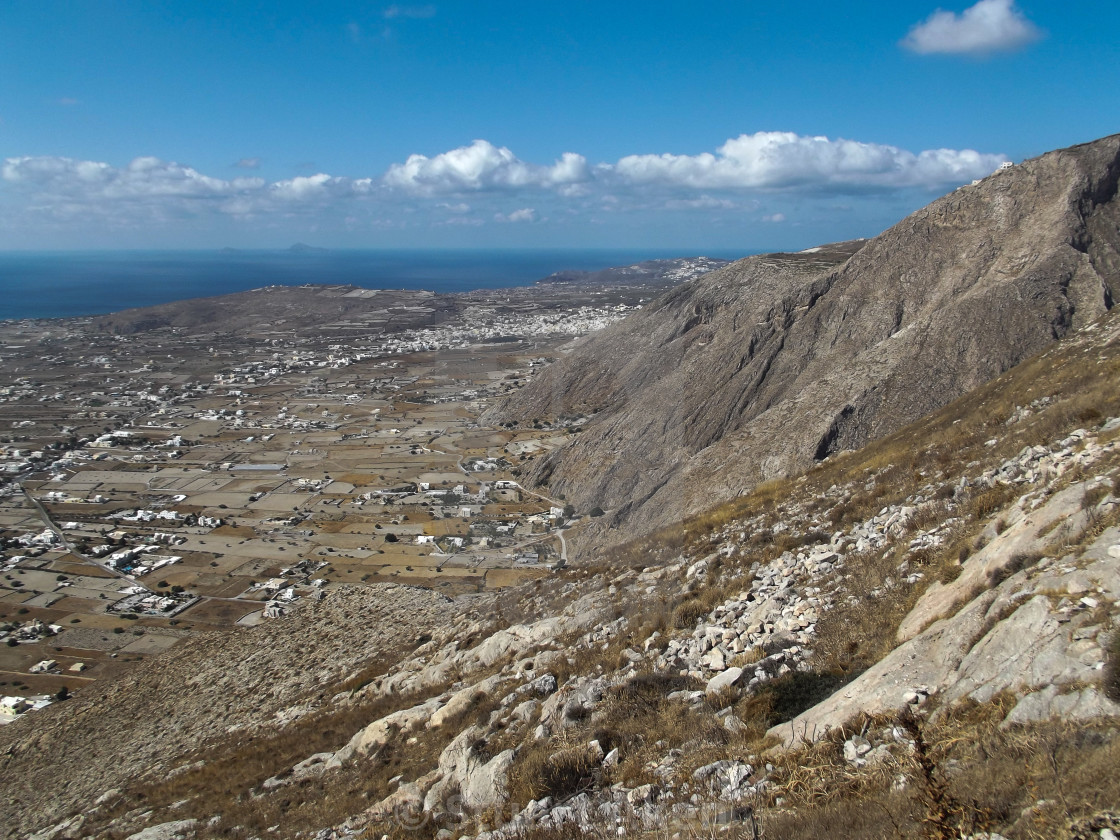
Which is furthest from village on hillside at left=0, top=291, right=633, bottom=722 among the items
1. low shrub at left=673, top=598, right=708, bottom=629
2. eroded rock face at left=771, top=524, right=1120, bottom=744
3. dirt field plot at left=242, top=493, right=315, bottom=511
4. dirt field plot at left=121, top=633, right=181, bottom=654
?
eroded rock face at left=771, top=524, right=1120, bottom=744

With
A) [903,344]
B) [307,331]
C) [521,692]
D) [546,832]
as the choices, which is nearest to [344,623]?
[521,692]

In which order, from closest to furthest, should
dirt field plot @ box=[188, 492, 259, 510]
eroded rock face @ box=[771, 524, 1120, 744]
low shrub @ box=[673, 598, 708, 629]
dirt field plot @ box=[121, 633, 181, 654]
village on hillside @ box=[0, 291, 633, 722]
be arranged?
eroded rock face @ box=[771, 524, 1120, 744]
low shrub @ box=[673, 598, 708, 629]
dirt field plot @ box=[121, 633, 181, 654]
village on hillside @ box=[0, 291, 633, 722]
dirt field plot @ box=[188, 492, 259, 510]

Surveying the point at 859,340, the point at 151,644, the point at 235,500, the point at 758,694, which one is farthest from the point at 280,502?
the point at 758,694

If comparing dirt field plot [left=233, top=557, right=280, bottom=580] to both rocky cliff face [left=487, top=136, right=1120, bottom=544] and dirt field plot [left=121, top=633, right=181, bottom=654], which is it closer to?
dirt field plot [left=121, top=633, right=181, bottom=654]

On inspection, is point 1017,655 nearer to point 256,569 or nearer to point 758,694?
point 758,694

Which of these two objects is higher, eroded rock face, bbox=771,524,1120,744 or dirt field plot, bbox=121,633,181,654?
eroded rock face, bbox=771,524,1120,744

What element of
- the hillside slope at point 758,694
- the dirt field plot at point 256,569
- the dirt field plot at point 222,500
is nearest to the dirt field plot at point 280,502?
the dirt field plot at point 222,500

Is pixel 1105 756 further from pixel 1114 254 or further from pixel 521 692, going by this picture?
pixel 1114 254

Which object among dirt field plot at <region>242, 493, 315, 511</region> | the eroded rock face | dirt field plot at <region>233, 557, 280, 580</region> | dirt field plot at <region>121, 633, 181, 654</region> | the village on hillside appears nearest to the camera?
the eroded rock face
